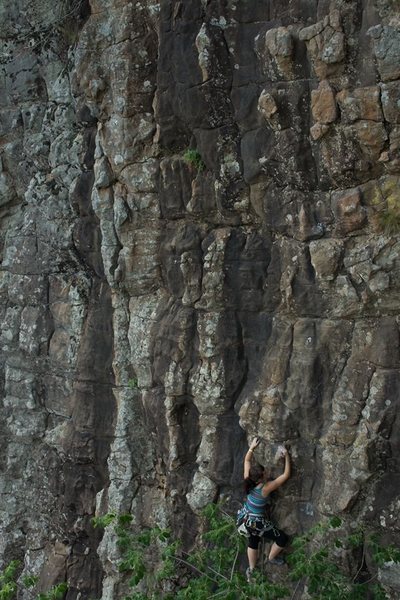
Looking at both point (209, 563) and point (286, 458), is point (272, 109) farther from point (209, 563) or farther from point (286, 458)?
point (209, 563)

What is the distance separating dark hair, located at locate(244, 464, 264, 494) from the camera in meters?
10.8

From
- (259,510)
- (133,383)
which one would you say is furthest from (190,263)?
(259,510)

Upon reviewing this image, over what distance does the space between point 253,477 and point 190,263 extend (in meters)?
3.47

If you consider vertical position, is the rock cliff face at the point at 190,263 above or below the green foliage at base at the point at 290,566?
above

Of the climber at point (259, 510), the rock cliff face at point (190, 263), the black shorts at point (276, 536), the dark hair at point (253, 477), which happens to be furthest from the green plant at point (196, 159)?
the black shorts at point (276, 536)

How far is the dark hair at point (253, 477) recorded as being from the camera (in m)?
10.8

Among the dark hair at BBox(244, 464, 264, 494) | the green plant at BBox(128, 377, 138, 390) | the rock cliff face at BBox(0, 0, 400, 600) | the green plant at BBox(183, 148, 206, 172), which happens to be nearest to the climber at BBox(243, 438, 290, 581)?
the dark hair at BBox(244, 464, 264, 494)

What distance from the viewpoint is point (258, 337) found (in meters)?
11.3

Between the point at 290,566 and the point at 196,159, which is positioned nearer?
the point at 290,566

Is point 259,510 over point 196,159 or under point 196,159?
under

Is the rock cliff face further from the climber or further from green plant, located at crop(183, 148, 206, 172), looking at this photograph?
the climber

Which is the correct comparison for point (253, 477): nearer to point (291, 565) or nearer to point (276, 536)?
point (276, 536)

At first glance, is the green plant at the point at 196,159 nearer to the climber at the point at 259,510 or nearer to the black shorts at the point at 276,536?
the climber at the point at 259,510

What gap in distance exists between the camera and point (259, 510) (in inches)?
420
